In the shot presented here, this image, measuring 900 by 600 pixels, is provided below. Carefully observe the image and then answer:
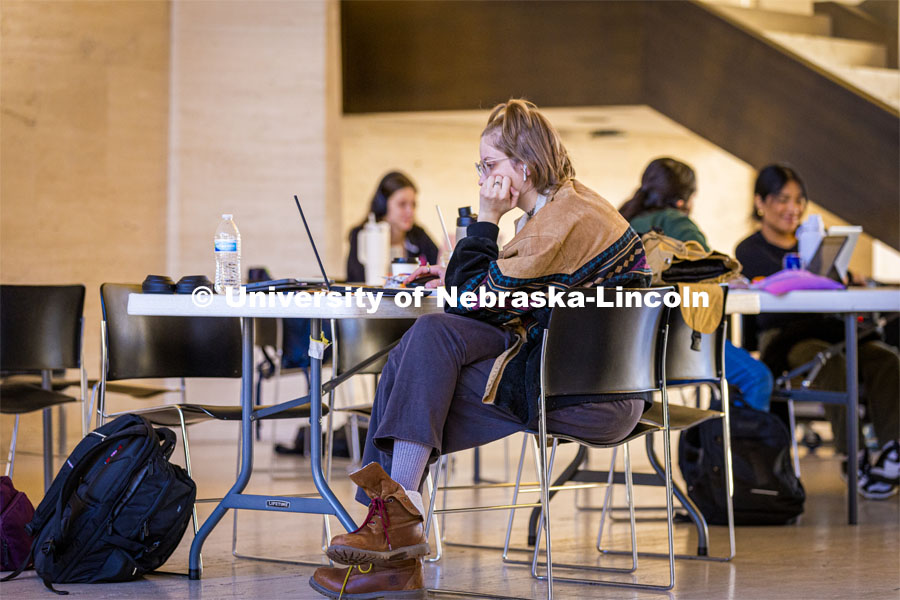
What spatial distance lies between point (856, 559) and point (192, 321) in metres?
2.04

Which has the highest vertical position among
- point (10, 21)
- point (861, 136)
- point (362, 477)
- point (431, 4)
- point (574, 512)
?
point (431, 4)

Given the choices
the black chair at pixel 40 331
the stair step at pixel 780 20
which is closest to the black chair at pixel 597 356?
the black chair at pixel 40 331

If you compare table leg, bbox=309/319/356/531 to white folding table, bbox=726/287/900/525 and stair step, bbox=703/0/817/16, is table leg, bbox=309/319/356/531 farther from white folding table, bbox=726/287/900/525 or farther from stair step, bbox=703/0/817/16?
stair step, bbox=703/0/817/16

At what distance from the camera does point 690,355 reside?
121 inches

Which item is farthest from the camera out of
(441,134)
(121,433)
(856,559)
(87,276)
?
(441,134)

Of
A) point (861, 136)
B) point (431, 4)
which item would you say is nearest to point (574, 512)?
point (861, 136)

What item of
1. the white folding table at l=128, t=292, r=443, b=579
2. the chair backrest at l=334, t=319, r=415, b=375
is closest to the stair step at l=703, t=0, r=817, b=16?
the chair backrest at l=334, t=319, r=415, b=375

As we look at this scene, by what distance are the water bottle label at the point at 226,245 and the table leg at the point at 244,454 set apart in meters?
0.18

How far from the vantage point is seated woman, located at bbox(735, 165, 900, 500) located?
14.0 ft

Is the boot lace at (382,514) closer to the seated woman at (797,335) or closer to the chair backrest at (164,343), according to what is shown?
the chair backrest at (164,343)

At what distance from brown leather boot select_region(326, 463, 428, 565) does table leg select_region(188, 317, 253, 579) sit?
52cm

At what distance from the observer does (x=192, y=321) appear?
317 cm

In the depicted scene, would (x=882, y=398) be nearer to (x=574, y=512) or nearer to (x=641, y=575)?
(x=574, y=512)

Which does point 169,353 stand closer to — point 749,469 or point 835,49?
point 749,469
